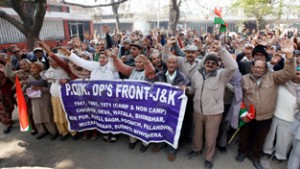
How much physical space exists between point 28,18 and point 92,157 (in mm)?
5176

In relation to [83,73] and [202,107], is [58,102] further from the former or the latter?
[202,107]

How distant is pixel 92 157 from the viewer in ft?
12.5

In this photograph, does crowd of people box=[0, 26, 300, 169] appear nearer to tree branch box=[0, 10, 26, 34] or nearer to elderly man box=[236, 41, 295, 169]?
elderly man box=[236, 41, 295, 169]

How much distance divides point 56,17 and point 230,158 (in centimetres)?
1709

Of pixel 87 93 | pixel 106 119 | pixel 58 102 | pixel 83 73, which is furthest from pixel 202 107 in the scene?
pixel 58 102

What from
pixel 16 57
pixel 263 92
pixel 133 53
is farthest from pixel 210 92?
pixel 16 57

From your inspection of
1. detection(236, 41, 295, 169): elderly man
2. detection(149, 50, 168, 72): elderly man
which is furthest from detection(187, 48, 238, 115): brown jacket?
detection(149, 50, 168, 72): elderly man

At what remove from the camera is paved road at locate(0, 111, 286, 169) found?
3500 mm

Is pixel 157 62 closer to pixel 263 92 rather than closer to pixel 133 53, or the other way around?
pixel 133 53

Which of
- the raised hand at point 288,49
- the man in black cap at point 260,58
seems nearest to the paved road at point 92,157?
the man in black cap at point 260,58

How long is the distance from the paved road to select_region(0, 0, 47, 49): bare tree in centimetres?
361

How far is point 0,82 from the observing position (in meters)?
4.78

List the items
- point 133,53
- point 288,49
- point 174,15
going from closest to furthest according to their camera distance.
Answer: point 288,49 < point 133,53 < point 174,15

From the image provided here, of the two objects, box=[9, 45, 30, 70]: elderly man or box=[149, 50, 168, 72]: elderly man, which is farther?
box=[9, 45, 30, 70]: elderly man
